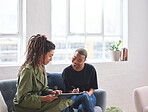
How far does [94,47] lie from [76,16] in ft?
Result: 2.18

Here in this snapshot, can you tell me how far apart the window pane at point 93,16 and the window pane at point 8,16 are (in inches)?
52.2

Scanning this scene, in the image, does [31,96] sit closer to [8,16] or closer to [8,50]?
[8,50]

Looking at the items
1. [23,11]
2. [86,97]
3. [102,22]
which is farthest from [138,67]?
[23,11]

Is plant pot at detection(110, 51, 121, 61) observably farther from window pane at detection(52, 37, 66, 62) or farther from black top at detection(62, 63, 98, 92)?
black top at detection(62, 63, 98, 92)

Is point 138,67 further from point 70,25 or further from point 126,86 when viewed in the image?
point 70,25

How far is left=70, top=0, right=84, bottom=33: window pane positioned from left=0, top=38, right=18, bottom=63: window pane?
1051 mm

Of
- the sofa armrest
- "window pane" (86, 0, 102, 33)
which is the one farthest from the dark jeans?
"window pane" (86, 0, 102, 33)

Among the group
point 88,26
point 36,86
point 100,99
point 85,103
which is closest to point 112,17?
point 88,26

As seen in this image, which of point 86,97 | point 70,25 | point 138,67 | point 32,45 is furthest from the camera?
point 138,67

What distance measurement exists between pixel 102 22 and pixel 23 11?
150cm

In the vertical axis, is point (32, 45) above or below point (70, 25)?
below

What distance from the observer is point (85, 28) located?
4.29m

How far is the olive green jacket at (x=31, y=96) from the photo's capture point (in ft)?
7.80

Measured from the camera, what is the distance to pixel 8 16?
12.1ft
